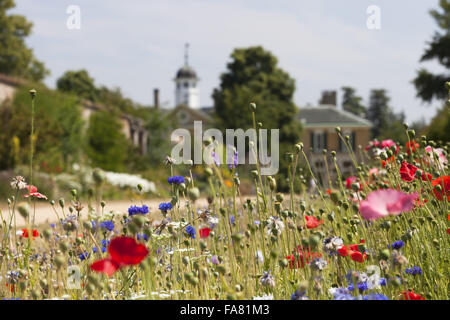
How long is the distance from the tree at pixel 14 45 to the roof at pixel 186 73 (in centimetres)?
4937

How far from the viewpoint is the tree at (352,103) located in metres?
64.2

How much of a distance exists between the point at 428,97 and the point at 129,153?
13437 mm

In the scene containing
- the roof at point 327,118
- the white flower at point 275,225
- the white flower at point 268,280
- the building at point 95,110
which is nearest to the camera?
the white flower at point 268,280

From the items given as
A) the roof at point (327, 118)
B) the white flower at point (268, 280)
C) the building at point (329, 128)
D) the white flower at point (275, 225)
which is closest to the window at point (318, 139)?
the building at point (329, 128)

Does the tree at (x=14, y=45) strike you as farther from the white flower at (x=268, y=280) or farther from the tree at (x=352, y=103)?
the tree at (x=352, y=103)

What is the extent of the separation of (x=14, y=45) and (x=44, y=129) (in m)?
20.5

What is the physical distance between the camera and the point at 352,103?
212 feet

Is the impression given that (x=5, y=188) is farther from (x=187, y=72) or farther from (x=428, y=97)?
(x=187, y=72)

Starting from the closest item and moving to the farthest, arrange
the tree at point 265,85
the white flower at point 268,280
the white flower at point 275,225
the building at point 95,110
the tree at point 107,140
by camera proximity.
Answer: the white flower at point 268,280 → the white flower at point 275,225 → the building at point 95,110 → the tree at point 107,140 → the tree at point 265,85

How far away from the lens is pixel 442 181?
2.15 m

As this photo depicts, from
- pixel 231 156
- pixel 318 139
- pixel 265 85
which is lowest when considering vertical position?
pixel 231 156

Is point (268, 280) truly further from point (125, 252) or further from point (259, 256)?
point (125, 252)

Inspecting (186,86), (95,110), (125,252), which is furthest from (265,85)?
(186,86)

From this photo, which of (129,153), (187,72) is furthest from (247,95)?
(187,72)
